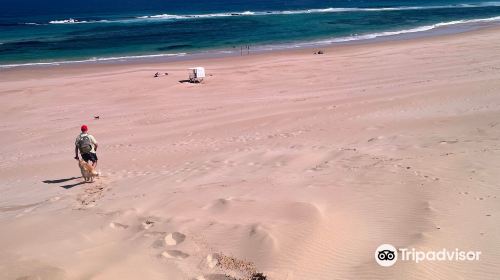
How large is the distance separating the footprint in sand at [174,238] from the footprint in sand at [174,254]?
206mm

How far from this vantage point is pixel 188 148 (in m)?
11.7

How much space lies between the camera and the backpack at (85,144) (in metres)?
9.27

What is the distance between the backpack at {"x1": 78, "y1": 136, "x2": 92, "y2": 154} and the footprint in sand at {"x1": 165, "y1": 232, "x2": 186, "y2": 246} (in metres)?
4.03

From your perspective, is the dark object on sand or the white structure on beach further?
the white structure on beach

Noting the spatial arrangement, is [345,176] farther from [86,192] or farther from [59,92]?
[59,92]

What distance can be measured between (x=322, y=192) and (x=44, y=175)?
6.72m

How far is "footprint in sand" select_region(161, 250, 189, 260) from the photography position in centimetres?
556

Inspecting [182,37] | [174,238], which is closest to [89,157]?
[174,238]

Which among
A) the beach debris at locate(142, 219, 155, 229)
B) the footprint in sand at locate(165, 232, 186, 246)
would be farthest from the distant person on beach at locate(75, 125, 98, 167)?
the footprint in sand at locate(165, 232, 186, 246)

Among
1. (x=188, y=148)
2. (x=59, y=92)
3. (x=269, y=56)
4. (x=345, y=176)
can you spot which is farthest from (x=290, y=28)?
(x=345, y=176)

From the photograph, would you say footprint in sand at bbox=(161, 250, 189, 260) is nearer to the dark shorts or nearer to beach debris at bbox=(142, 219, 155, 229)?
beach debris at bbox=(142, 219, 155, 229)

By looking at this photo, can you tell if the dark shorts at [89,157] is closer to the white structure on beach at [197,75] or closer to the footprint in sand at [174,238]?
the footprint in sand at [174,238]

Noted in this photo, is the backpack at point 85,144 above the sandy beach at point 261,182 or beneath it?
above

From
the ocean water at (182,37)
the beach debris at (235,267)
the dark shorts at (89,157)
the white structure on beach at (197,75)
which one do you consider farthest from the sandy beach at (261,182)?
the ocean water at (182,37)
